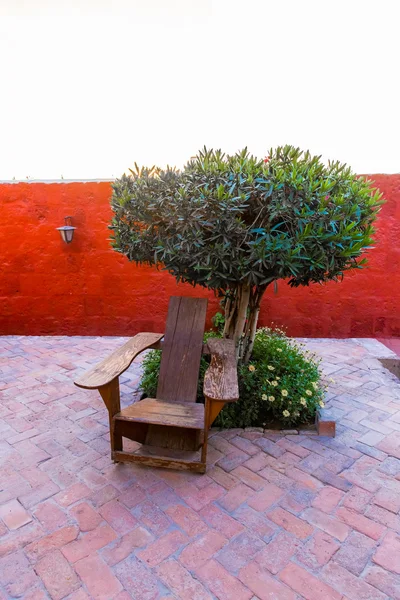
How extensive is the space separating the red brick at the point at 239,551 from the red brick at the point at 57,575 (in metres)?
0.65

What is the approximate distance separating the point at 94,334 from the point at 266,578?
3.99m

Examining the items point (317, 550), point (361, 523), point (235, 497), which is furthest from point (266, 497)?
point (361, 523)

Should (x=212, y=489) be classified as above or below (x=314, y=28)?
below

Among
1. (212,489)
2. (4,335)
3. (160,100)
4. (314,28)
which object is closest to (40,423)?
(212,489)

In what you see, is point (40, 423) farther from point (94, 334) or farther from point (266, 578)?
point (94, 334)

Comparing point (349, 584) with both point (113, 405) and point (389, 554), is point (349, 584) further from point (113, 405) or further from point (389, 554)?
point (113, 405)

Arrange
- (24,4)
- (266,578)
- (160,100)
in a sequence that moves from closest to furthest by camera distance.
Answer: (266,578), (24,4), (160,100)

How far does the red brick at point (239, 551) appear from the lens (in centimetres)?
159

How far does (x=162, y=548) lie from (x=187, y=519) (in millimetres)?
209

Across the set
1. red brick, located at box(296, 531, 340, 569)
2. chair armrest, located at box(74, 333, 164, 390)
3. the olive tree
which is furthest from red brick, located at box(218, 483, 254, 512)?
the olive tree

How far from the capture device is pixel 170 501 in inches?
77.2

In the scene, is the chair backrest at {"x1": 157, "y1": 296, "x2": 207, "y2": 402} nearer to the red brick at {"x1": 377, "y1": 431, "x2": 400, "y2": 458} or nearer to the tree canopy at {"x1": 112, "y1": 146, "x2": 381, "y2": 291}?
the tree canopy at {"x1": 112, "y1": 146, "x2": 381, "y2": 291}

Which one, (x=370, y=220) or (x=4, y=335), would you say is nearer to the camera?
(x=370, y=220)

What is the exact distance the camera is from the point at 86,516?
1.85 m
